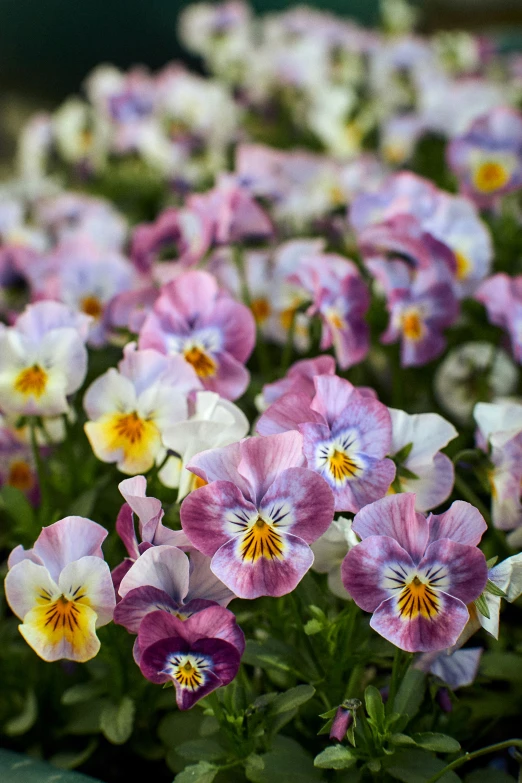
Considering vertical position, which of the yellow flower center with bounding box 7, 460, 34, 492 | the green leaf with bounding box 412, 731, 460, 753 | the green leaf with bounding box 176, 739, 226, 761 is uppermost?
the green leaf with bounding box 412, 731, 460, 753

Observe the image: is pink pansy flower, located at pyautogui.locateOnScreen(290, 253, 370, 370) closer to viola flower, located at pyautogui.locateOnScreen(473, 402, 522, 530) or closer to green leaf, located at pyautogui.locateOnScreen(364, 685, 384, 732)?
viola flower, located at pyautogui.locateOnScreen(473, 402, 522, 530)

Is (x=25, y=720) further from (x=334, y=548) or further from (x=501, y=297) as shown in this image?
(x=501, y=297)

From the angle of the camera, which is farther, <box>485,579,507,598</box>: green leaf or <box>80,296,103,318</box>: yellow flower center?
<box>80,296,103,318</box>: yellow flower center

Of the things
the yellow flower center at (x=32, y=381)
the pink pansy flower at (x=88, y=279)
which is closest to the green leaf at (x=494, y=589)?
the yellow flower center at (x=32, y=381)

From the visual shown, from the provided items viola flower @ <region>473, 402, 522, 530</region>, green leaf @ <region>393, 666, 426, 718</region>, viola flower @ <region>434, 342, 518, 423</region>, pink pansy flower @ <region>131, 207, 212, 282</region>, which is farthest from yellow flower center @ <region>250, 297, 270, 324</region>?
green leaf @ <region>393, 666, 426, 718</region>

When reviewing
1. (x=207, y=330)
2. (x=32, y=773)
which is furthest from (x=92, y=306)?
(x=32, y=773)
